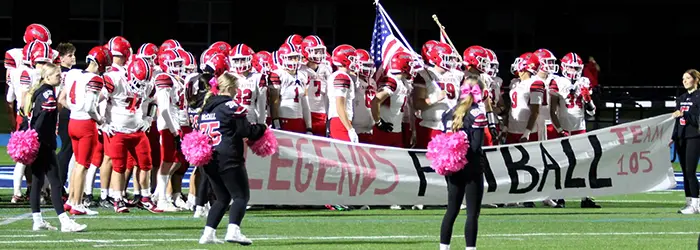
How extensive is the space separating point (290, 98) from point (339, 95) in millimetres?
750

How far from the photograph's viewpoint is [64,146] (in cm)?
1655

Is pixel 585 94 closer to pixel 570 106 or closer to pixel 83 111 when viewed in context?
pixel 570 106

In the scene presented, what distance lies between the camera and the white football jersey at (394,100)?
52.9 feet

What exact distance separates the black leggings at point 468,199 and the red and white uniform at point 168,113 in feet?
16.5

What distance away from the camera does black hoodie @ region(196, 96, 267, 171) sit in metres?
11.8

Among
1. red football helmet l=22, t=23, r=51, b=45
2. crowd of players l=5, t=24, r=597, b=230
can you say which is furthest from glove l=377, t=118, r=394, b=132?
red football helmet l=22, t=23, r=51, b=45

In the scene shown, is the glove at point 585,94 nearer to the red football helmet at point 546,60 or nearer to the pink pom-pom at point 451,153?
the red football helmet at point 546,60

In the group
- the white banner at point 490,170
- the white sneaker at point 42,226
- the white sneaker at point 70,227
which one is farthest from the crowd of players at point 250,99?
the white sneaker at point 70,227

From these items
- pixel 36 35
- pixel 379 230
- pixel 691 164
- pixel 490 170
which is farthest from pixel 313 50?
pixel 691 164

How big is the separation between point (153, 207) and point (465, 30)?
2570 centimetres

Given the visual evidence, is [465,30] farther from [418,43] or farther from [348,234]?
[348,234]

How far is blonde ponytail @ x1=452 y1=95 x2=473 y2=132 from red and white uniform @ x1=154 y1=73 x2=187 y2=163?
507 centimetres

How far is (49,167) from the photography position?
12.9 meters

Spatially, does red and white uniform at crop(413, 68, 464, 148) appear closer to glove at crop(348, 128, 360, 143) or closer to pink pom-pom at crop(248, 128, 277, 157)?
glove at crop(348, 128, 360, 143)
